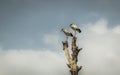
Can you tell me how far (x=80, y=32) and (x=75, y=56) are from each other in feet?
8.39

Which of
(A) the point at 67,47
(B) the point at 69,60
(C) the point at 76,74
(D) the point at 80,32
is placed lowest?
(C) the point at 76,74

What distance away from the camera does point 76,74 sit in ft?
57.7

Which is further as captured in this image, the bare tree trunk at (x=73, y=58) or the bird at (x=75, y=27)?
the bird at (x=75, y=27)

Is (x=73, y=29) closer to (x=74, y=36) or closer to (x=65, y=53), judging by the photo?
(x=74, y=36)

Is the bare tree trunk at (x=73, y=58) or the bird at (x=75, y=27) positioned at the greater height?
the bird at (x=75, y=27)

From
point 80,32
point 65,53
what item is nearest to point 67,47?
point 65,53

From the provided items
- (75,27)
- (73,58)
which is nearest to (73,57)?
(73,58)

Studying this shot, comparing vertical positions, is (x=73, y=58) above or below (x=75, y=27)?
below

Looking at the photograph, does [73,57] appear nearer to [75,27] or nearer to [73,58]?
[73,58]

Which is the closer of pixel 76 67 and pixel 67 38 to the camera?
pixel 76 67

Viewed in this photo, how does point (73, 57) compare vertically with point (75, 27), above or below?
below

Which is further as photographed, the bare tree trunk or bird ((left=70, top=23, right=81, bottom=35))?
bird ((left=70, top=23, right=81, bottom=35))

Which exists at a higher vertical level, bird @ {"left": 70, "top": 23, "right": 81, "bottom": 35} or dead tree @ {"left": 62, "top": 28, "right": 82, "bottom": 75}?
bird @ {"left": 70, "top": 23, "right": 81, "bottom": 35}

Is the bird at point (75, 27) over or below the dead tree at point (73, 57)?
over
